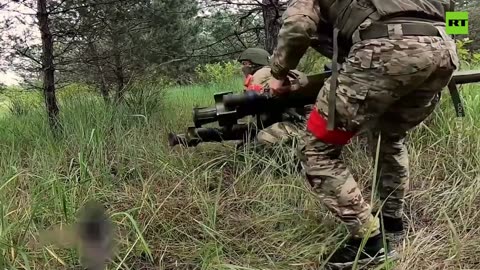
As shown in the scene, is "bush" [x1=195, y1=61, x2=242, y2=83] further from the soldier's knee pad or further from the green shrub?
the soldier's knee pad

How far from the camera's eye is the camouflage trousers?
1778 millimetres

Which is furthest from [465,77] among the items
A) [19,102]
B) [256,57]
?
[19,102]

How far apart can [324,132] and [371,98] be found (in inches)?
9.3

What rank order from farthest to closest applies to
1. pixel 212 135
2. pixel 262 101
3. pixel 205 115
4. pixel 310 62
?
pixel 310 62 < pixel 212 135 < pixel 205 115 < pixel 262 101

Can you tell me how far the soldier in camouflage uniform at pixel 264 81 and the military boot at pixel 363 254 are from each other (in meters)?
0.52

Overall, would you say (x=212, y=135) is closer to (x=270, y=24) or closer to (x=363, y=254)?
(x=363, y=254)

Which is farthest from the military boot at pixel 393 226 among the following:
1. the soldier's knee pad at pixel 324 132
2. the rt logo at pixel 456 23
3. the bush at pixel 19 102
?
the bush at pixel 19 102

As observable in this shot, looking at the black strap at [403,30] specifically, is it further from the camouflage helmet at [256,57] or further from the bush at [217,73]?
the bush at [217,73]

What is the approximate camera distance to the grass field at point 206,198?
6.42 ft

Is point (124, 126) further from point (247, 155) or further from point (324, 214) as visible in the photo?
point (324, 214)

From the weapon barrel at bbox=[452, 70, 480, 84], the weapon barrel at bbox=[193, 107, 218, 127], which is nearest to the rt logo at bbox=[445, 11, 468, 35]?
the weapon barrel at bbox=[452, 70, 480, 84]

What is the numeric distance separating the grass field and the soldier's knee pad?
468 millimetres

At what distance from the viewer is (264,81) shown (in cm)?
376

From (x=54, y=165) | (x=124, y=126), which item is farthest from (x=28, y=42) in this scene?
(x=54, y=165)
